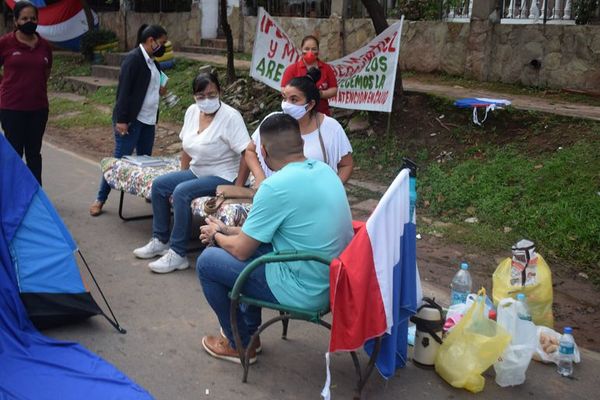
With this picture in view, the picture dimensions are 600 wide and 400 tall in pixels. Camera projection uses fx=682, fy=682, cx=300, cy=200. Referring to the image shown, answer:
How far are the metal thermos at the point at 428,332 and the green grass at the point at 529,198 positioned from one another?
1.87m

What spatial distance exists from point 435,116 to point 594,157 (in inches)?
84.7

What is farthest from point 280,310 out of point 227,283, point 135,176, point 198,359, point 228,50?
point 228,50

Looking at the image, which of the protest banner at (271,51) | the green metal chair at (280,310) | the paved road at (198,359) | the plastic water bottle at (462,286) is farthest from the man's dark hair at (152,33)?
the plastic water bottle at (462,286)

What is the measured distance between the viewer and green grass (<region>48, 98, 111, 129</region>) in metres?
11.3

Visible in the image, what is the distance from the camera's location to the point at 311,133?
4676mm

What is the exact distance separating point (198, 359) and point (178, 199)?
60.6 inches

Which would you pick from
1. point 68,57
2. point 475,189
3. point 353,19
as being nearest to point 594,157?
point 475,189

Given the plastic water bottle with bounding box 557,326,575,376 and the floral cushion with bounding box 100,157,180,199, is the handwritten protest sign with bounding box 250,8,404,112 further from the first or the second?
the plastic water bottle with bounding box 557,326,575,376

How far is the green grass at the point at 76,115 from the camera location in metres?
11.3

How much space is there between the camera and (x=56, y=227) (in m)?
4.16

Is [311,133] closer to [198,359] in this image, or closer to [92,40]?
[198,359]

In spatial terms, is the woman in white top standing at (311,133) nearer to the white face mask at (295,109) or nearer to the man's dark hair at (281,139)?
the white face mask at (295,109)

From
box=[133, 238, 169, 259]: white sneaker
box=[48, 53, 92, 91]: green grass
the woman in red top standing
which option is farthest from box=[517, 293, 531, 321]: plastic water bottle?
box=[48, 53, 92, 91]: green grass

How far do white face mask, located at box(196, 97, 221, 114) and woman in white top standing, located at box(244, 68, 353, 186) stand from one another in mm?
442
